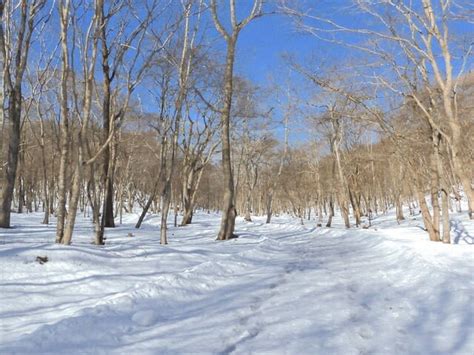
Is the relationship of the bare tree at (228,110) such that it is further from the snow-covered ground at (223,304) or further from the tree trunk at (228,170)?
the snow-covered ground at (223,304)

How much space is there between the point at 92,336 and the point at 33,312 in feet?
3.63

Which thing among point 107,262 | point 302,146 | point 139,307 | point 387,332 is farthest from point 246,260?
point 302,146

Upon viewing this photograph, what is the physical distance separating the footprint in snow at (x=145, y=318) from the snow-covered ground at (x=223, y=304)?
0.01m

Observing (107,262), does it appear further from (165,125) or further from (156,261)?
(165,125)

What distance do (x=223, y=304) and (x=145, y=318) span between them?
3.94ft

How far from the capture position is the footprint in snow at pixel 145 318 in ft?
14.4

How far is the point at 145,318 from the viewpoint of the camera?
449cm

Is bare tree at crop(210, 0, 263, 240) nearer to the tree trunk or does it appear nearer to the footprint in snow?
the tree trunk

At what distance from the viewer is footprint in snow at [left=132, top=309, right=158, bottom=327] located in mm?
4388

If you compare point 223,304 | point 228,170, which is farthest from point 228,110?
point 223,304

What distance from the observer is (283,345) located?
3729mm

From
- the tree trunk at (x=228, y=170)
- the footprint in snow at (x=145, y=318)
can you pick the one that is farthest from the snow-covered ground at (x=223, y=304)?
the tree trunk at (x=228, y=170)

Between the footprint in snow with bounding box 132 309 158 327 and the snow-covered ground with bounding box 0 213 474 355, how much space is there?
0.01 meters

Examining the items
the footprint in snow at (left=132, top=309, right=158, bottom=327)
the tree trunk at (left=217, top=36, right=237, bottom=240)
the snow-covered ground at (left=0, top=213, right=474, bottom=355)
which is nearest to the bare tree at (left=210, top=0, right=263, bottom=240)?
the tree trunk at (left=217, top=36, right=237, bottom=240)
